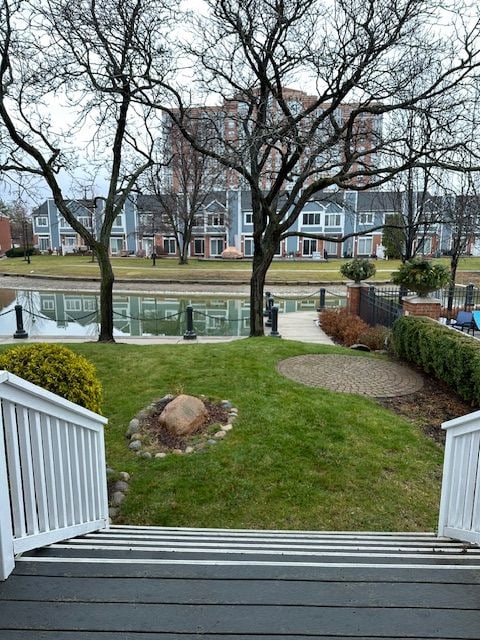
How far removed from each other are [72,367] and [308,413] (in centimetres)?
335

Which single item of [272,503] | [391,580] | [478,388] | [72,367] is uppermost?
[72,367]

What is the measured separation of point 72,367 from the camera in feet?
12.5

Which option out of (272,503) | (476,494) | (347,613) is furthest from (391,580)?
(272,503)

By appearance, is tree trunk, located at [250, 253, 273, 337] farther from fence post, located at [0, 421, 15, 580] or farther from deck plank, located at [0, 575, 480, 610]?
fence post, located at [0, 421, 15, 580]

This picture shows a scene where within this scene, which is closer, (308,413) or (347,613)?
(347,613)

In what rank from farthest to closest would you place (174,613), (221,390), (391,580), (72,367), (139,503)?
1. (221,390)
2. (139,503)
3. (72,367)
4. (391,580)
5. (174,613)

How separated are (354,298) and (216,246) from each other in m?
36.2

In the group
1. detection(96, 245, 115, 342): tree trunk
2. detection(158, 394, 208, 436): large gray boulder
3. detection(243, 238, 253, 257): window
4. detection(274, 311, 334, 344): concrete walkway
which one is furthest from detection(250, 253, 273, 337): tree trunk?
detection(243, 238, 253, 257): window

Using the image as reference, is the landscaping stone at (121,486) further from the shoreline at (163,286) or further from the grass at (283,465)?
the shoreline at (163,286)

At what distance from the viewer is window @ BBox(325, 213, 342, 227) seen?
155 feet

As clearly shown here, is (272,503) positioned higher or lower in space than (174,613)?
lower

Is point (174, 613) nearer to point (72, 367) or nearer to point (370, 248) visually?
point (72, 367)

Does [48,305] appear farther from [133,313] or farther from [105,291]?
[105,291]

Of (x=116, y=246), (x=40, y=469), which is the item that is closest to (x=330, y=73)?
(x=40, y=469)
